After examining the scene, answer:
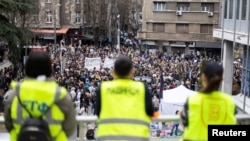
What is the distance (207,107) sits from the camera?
399cm

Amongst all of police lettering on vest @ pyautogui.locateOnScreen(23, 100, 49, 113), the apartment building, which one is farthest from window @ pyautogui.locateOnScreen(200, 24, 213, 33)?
police lettering on vest @ pyautogui.locateOnScreen(23, 100, 49, 113)

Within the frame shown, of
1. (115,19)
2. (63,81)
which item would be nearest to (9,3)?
(63,81)

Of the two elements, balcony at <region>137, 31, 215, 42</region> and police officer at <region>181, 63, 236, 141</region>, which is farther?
balcony at <region>137, 31, 215, 42</region>

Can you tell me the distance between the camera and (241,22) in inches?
1038

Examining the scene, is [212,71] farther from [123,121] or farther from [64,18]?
[64,18]

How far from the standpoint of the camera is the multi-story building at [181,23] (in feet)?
176

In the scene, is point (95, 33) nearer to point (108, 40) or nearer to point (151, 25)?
point (108, 40)

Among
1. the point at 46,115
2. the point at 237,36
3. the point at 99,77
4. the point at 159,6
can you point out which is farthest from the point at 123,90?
the point at 159,6

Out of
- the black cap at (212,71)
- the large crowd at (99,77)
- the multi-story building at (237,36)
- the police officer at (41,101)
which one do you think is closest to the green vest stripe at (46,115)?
the police officer at (41,101)

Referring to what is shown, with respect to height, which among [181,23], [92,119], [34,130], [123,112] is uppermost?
[181,23]

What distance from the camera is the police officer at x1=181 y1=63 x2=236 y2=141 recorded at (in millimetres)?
3971

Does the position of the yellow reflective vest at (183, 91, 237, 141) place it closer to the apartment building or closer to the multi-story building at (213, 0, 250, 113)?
the multi-story building at (213, 0, 250, 113)

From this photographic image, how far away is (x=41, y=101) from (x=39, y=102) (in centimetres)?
2

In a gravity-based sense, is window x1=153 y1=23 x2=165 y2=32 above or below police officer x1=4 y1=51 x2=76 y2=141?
above
